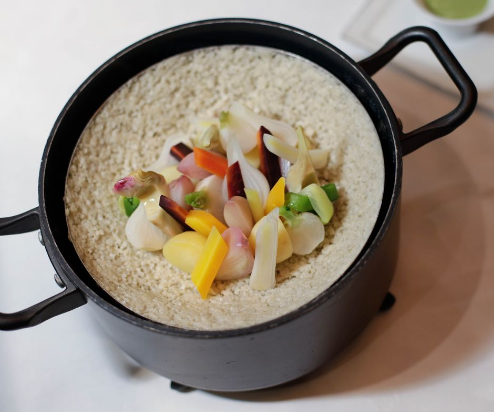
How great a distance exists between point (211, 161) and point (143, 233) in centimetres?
14

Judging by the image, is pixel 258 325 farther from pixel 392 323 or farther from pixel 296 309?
pixel 392 323

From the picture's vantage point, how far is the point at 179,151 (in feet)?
3.20

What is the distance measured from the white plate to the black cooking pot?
23 centimetres

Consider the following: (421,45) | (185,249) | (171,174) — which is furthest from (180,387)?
(421,45)

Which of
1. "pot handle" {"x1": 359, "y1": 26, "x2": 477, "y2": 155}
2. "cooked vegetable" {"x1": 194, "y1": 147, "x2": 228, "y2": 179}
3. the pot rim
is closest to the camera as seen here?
the pot rim

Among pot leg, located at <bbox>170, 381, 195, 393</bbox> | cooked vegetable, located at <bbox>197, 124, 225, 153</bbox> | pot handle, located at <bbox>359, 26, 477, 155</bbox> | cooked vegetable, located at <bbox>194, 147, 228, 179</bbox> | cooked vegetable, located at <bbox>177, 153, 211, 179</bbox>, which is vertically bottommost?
pot leg, located at <bbox>170, 381, 195, 393</bbox>

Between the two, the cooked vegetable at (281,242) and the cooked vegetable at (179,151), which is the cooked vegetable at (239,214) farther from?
the cooked vegetable at (179,151)

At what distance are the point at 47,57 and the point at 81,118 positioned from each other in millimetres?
429

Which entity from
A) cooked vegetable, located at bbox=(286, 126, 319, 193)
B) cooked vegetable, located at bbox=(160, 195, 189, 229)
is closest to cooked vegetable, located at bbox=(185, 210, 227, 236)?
cooked vegetable, located at bbox=(160, 195, 189, 229)

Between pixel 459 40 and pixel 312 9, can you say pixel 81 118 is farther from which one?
pixel 459 40

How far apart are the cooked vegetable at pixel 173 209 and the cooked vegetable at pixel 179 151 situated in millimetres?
114

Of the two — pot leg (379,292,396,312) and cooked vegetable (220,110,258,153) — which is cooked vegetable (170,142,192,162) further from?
pot leg (379,292,396,312)

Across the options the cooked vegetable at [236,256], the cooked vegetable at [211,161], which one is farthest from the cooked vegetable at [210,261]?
the cooked vegetable at [211,161]

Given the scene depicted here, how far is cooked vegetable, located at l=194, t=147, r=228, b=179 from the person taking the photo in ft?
3.02
